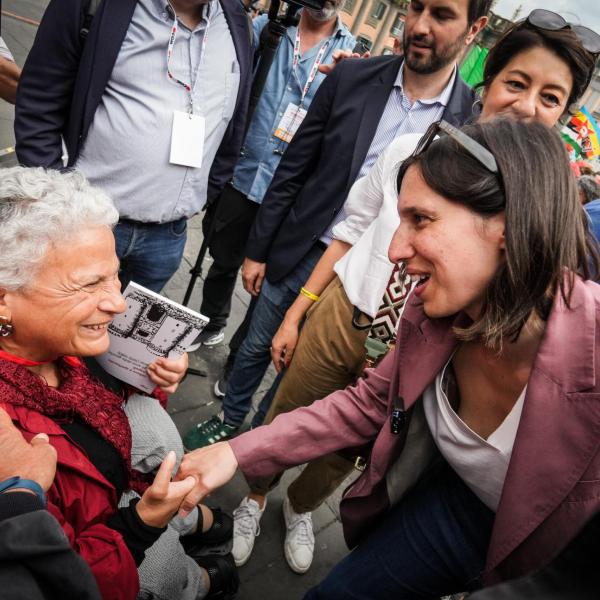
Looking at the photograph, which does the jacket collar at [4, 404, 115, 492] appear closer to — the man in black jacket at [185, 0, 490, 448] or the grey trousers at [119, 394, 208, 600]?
the grey trousers at [119, 394, 208, 600]

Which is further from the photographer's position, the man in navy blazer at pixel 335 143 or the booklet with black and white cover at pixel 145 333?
the man in navy blazer at pixel 335 143

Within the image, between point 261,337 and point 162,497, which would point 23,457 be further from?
point 261,337

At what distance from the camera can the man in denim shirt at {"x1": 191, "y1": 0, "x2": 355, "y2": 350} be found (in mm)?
2764

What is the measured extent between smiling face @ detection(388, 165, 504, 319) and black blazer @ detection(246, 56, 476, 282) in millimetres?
873

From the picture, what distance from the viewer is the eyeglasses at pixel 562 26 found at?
5.70ft

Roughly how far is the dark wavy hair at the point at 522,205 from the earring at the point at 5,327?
1.23m

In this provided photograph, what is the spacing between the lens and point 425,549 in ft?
4.97

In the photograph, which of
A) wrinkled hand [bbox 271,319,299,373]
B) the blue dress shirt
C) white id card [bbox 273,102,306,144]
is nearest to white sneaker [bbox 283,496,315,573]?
wrinkled hand [bbox 271,319,299,373]

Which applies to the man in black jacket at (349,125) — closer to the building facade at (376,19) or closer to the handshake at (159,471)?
the handshake at (159,471)

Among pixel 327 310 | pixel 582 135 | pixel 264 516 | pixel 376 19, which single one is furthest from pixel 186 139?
pixel 376 19

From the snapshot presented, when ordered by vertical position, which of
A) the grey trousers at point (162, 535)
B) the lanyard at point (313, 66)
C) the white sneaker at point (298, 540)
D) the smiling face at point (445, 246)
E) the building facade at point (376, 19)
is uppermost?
the building facade at point (376, 19)

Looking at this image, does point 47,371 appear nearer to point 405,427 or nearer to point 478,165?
point 405,427

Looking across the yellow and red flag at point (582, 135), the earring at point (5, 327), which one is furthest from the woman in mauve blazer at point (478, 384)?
the yellow and red flag at point (582, 135)

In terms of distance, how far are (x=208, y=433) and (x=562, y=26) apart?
99.4 inches
